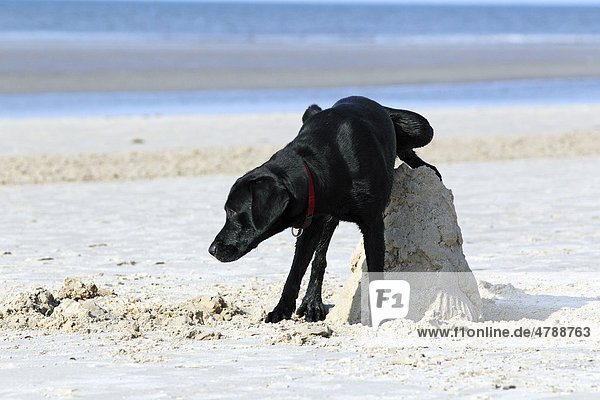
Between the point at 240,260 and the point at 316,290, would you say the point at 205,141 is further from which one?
the point at 316,290

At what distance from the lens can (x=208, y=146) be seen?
1560 cm

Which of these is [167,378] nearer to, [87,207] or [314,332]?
[314,332]

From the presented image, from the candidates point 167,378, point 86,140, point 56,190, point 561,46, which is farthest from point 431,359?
point 561,46

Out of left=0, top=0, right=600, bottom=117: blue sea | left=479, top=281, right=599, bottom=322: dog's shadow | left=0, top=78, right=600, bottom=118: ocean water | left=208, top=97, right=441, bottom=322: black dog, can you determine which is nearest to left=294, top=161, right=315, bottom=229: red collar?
left=208, top=97, right=441, bottom=322: black dog

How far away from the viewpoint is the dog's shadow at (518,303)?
6082mm

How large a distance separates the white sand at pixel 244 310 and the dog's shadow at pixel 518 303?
0.04 feet

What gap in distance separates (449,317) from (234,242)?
1428mm

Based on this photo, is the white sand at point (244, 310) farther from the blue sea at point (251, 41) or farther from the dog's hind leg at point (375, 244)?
the blue sea at point (251, 41)

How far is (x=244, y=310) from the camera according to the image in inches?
249

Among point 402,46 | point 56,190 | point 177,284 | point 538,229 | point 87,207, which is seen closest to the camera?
point 177,284

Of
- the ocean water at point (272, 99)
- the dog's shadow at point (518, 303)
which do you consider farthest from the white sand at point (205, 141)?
the dog's shadow at point (518, 303)

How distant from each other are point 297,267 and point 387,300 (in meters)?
0.57

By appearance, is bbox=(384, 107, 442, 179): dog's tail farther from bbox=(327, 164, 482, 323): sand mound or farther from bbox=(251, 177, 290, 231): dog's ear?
bbox=(251, 177, 290, 231): dog's ear

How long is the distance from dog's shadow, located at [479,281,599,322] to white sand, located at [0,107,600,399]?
0.04 ft
